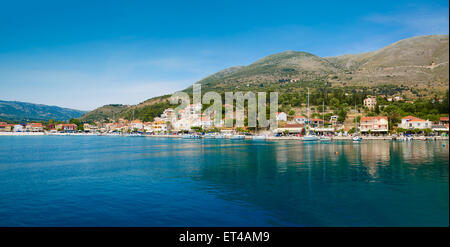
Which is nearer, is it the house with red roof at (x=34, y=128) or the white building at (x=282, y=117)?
the white building at (x=282, y=117)

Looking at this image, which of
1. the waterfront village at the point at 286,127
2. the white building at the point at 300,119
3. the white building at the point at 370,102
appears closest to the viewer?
the waterfront village at the point at 286,127

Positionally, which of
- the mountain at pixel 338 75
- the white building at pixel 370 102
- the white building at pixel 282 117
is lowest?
the white building at pixel 282 117

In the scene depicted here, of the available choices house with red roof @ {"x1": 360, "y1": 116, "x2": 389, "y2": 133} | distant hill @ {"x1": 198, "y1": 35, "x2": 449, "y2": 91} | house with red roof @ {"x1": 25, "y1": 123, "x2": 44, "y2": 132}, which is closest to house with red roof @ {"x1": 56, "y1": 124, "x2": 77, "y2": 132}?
house with red roof @ {"x1": 25, "y1": 123, "x2": 44, "y2": 132}

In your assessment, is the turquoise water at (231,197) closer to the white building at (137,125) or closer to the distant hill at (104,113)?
the white building at (137,125)

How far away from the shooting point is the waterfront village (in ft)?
164

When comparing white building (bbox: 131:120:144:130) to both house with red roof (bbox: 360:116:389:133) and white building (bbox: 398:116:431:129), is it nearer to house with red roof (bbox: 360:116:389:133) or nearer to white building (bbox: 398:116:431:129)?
house with red roof (bbox: 360:116:389:133)

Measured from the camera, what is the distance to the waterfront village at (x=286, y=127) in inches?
1973

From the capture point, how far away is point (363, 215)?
838 centimetres

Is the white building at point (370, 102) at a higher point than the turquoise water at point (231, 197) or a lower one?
higher

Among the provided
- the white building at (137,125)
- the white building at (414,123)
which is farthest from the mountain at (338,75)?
the white building at (414,123)

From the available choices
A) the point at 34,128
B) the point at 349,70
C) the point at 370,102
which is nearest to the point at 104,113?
the point at 34,128

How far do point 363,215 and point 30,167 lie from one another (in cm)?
2074

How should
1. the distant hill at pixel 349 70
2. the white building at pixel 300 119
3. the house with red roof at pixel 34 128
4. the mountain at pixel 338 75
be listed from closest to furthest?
the white building at pixel 300 119, the mountain at pixel 338 75, the distant hill at pixel 349 70, the house with red roof at pixel 34 128

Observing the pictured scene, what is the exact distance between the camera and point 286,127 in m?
60.4
